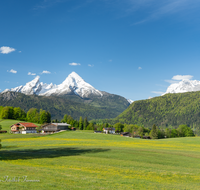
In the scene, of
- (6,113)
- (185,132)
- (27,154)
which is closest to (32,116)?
(6,113)

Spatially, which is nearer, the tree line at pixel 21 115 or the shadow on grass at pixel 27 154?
the shadow on grass at pixel 27 154

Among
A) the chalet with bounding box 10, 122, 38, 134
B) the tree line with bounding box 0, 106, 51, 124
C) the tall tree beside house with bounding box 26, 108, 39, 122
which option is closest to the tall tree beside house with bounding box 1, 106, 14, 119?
the tree line with bounding box 0, 106, 51, 124

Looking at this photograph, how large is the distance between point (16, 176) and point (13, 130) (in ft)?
418

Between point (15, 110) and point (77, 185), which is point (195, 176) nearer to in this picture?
point (77, 185)

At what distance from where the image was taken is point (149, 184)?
2066 cm

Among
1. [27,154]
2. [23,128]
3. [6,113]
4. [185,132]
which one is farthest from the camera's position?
[185,132]

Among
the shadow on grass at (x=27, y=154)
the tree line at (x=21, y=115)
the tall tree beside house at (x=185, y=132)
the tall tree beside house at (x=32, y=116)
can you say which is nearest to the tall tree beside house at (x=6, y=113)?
the tree line at (x=21, y=115)

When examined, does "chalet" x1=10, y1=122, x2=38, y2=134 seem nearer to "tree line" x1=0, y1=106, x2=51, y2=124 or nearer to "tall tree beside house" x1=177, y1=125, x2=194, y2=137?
"tree line" x1=0, y1=106, x2=51, y2=124

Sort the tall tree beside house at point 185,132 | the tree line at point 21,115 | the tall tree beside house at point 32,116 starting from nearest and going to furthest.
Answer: the tree line at point 21,115 < the tall tree beside house at point 185,132 < the tall tree beside house at point 32,116

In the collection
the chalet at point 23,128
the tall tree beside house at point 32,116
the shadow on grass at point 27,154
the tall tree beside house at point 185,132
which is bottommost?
the tall tree beside house at point 185,132

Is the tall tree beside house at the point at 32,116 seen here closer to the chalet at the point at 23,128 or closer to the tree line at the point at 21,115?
the tree line at the point at 21,115

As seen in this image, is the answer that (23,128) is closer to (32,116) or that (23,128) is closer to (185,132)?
(32,116)


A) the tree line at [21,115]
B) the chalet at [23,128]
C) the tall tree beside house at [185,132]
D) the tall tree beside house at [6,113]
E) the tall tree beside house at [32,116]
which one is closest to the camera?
the chalet at [23,128]

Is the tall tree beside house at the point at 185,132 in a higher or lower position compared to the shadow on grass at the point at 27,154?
lower
